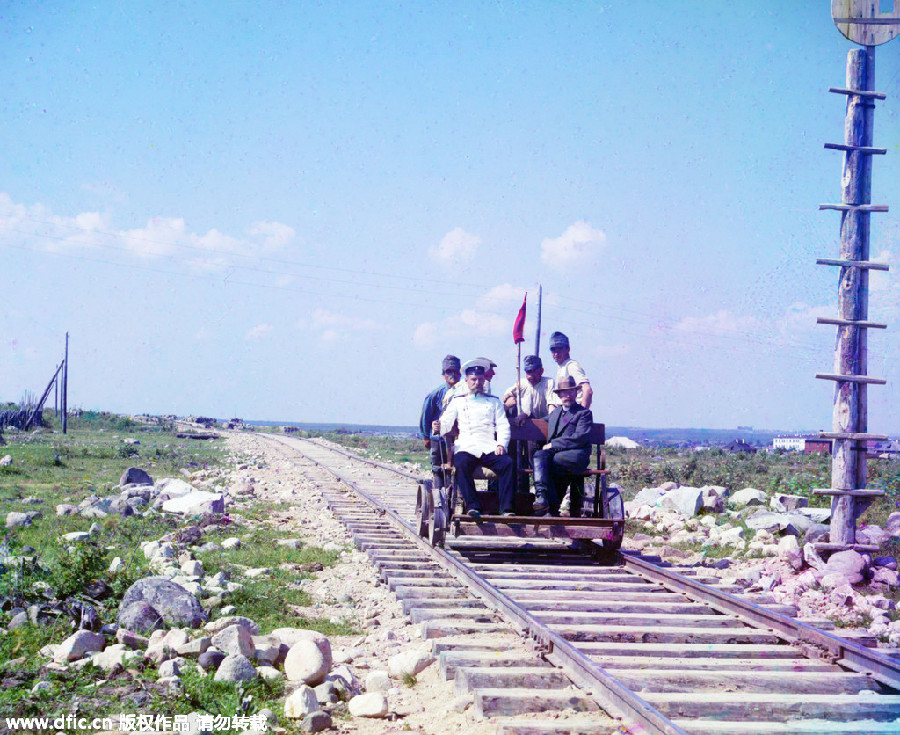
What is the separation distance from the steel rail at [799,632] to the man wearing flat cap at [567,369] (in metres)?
1.84

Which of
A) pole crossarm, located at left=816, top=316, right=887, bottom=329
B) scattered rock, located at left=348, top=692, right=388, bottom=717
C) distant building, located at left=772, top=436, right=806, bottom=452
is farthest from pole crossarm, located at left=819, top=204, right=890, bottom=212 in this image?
distant building, located at left=772, top=436, right=806, bottom=452

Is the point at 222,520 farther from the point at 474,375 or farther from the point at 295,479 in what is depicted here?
the point at 295,479

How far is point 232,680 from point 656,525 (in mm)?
9113

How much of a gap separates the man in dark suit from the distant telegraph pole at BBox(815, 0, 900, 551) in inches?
114

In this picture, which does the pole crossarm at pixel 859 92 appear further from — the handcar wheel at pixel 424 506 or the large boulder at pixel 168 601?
the large boulder at pixel 168 601

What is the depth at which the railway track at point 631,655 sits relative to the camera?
4133 millimetres

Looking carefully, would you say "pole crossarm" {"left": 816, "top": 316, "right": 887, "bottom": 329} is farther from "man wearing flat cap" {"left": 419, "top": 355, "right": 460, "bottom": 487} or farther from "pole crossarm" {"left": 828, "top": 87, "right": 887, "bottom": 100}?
"man wearing flat cap" {"left": 419, "top": 355, "right": 460, "bottom": 487}

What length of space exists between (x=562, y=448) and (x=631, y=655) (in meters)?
3.20

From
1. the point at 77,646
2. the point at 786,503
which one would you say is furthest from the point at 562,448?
the point at 786,503

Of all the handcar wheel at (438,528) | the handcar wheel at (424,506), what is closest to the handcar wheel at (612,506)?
the handcar wheel at (438,528)

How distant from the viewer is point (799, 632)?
5.52 m

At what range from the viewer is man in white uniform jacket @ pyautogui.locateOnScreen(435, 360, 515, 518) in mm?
8344

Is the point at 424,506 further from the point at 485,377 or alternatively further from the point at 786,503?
the point at 786,503

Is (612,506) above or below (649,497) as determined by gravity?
above
